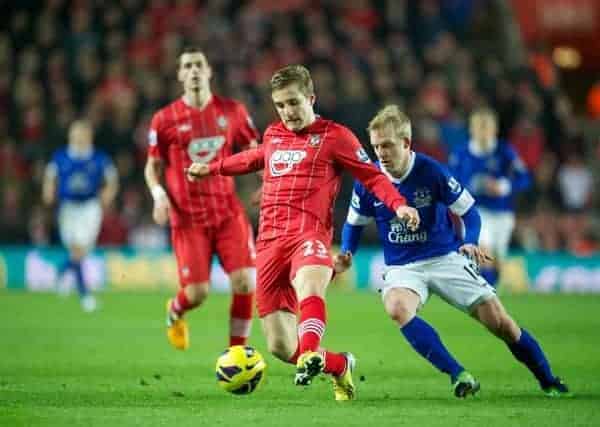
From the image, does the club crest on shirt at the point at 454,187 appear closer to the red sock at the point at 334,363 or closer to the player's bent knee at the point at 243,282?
the red sock at the point at 334,363

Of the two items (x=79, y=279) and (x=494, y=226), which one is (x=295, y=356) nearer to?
(x=494, y=226)

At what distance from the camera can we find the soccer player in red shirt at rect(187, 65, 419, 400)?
7.54 meters

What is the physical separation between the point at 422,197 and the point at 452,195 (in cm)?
21

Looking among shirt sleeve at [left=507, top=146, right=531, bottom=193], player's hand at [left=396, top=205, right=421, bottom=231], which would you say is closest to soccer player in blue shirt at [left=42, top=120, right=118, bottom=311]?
shirt sleeve at [left=507, top=146, right=531, bottom=193]

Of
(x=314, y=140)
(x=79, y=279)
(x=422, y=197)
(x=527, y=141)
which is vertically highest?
(x=314, y=140)

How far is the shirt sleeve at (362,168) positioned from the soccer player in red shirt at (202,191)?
7.23 ft

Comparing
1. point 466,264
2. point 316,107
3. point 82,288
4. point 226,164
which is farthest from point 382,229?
point 316,107

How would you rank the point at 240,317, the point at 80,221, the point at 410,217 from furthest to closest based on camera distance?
1. the point at 80,221
2. the point at 240,317
3. the point at 410,217

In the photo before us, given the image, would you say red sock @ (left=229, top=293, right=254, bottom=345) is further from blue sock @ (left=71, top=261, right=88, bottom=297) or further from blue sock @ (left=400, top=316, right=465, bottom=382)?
blue sock @ (left=71, top=261, right=88, bottom=297)

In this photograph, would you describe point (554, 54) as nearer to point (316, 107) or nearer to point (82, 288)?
point (316, 107)

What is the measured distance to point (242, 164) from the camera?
8086mm

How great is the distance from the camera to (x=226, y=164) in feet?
26.7

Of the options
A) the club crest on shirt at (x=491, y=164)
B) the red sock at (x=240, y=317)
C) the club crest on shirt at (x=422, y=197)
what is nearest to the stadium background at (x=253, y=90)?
the club crest on shirt at (x=491, y=164)

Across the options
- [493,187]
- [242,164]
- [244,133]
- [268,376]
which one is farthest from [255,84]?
[242,164]
